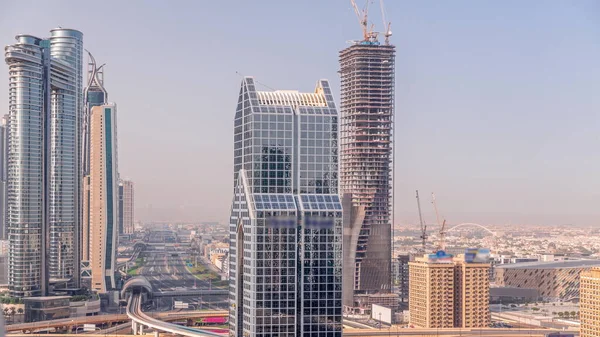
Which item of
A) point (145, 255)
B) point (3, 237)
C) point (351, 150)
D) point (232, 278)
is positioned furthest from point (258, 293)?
point (145, 255)

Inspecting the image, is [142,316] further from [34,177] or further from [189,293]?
[189,293]

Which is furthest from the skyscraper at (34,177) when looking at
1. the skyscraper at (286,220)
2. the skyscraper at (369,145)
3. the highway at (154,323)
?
the skyscraper at (286,220)

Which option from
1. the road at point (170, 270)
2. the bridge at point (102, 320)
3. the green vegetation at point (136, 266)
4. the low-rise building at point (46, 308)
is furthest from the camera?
the green vegetation at point (136, 266)

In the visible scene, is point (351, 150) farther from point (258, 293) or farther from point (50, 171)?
point (258, 293)

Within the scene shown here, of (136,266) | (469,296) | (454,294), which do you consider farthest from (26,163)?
(469,296)

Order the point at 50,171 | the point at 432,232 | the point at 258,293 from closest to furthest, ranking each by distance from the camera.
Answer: the point at 258,293 → the point at 50,171 → the point at 432,232

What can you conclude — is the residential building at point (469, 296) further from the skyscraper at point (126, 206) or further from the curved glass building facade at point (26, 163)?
the skyscraper at point (126, 206)
